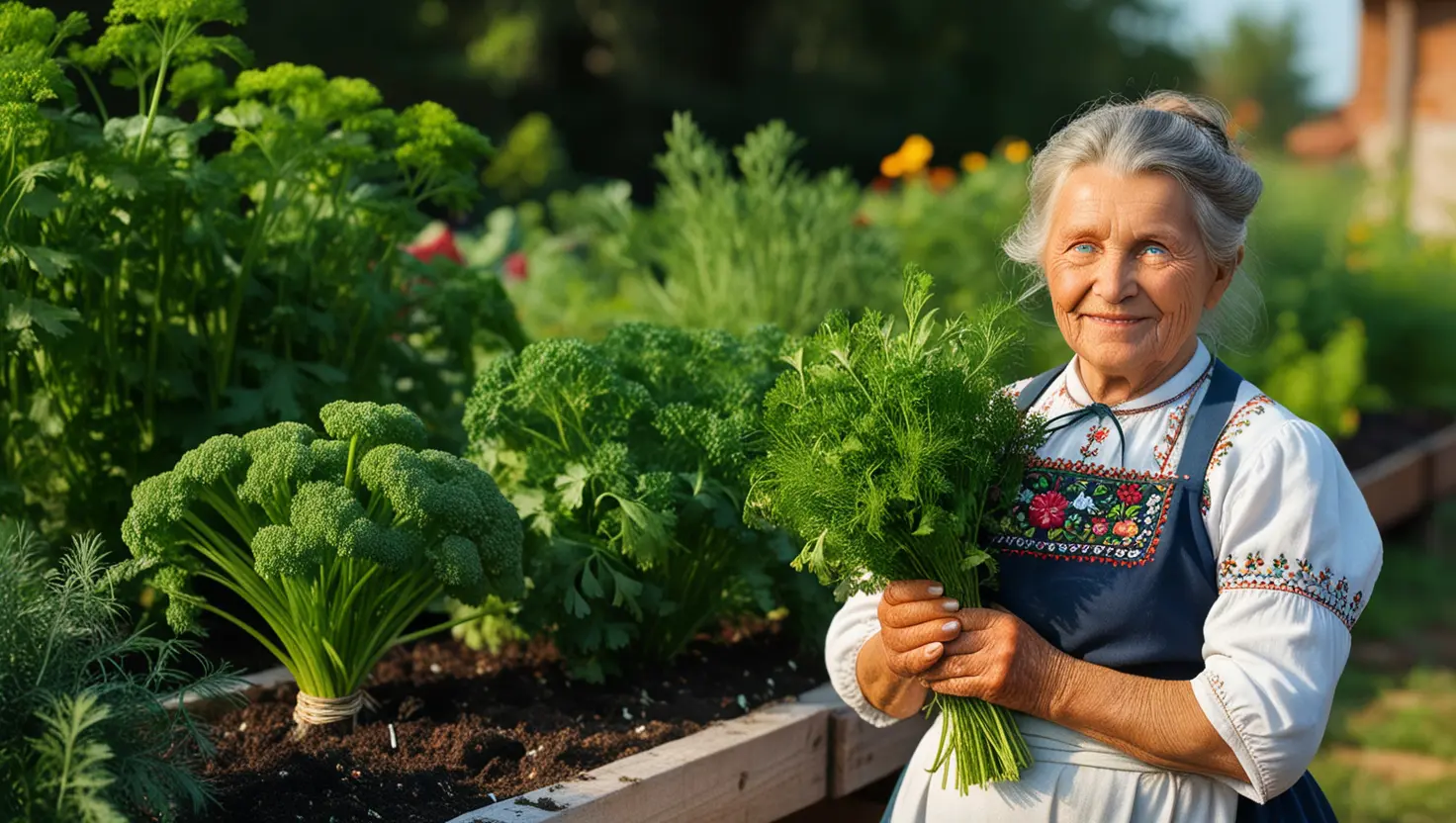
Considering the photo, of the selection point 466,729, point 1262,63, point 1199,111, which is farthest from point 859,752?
point 1262,63

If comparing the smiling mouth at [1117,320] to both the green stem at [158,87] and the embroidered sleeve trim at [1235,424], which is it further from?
the green stem at [158,87]

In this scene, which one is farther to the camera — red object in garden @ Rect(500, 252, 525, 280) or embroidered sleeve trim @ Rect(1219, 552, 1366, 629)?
red object in garden @ Rect(500, 252, 525, 280)

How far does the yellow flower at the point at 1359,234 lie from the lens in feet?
28.2

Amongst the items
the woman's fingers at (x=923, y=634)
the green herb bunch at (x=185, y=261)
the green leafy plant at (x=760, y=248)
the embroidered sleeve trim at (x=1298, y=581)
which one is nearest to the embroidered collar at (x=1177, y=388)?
the embroidered sleeve trim at (x=1298, y=581)

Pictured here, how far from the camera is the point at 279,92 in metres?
2.78

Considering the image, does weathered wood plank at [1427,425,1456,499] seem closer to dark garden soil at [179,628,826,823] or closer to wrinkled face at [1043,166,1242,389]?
dark garden soil at [179,628,826,823]

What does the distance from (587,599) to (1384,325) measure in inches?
246

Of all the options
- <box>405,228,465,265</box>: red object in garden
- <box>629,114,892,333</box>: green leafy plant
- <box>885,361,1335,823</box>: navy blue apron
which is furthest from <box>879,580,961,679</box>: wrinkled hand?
<box>405,228,465,265</box>: red object in garden

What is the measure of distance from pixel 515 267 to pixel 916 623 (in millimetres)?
3976

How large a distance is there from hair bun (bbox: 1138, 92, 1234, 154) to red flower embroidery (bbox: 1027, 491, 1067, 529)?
0.51 metres

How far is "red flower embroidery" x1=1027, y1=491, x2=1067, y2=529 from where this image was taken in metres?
1.81

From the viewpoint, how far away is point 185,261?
9.05 feet

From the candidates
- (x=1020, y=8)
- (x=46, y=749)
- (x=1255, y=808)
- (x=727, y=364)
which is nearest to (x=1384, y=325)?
(x=727, y=364)

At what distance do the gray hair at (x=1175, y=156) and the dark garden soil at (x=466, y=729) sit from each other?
116 centimetres
